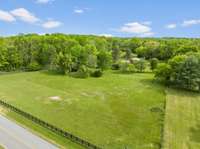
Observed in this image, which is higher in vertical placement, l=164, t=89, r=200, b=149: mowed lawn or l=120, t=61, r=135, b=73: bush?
l=120, t=61, r=135, b=73: bush

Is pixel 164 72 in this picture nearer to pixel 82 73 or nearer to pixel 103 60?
pixel 103 60

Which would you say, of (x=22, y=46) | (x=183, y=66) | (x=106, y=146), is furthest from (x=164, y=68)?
(x=22, y=46)

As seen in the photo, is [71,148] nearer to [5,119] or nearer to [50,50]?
[5,119]

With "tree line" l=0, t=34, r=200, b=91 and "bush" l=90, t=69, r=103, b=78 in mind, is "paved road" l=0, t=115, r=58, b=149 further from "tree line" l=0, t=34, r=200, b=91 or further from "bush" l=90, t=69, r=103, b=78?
"bush" l=90, t=69, r=103, b=78

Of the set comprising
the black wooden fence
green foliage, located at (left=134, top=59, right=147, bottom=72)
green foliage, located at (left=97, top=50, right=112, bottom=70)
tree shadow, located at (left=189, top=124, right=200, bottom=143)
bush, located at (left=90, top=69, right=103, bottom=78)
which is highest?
green foliage, located at (left=97, top=50, right=112, bottom=70)

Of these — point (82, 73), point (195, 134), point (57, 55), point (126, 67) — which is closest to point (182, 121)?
point (195, 134)

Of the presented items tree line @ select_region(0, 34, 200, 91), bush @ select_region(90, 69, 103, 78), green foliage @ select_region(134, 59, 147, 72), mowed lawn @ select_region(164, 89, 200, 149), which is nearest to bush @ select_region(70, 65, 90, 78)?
tree line @ select_region(0, 34, 200, 91)
